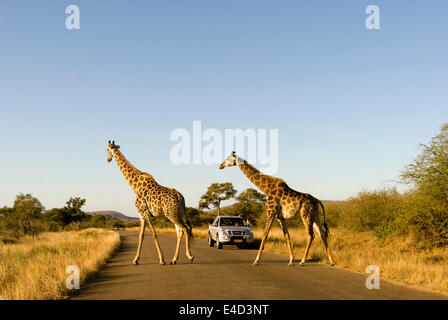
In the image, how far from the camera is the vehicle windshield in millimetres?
21156

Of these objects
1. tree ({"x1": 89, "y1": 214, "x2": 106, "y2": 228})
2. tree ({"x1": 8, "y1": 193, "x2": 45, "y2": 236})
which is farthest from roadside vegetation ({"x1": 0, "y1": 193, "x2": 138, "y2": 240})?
tree ({"x1": 89, "y1": 214, "x2": 106, "y2": 228})

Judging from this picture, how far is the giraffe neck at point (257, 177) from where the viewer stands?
13648 millimetres

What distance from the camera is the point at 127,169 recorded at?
565 inches

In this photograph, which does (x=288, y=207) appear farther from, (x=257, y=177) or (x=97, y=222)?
(x=97, y=222)

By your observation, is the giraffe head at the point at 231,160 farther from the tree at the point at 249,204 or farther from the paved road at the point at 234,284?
the tree at the point at 249,204

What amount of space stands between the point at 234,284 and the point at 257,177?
5680 mm

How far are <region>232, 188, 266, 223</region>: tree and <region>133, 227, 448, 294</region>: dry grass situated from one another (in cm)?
2377

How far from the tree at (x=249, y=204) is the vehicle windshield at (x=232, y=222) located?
1128 inches

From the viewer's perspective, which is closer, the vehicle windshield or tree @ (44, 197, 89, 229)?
the vehicle windshield

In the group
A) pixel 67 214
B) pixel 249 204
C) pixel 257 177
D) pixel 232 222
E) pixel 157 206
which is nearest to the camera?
pixel 157 206

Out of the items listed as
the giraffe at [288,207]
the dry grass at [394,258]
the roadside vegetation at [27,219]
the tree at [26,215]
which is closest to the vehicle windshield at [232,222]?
the dry grass at [394,258]

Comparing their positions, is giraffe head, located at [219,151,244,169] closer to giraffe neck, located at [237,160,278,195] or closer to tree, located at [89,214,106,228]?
giraffe neck, located at [237,160,278,195]

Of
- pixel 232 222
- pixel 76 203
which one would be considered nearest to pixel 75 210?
pixel 76 203
